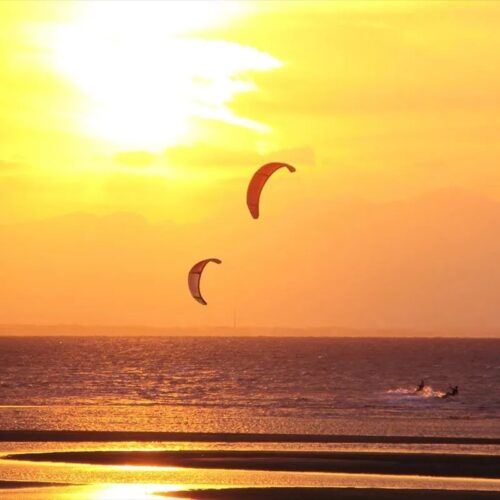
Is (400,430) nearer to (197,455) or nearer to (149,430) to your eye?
(149,430)

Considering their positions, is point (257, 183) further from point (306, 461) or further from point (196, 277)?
point (306, 461)

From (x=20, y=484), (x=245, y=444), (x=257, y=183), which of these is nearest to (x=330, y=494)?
(x=20, y=484)

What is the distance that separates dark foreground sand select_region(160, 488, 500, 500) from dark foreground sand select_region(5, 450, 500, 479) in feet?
14.2

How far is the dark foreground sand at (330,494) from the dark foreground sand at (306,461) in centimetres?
434

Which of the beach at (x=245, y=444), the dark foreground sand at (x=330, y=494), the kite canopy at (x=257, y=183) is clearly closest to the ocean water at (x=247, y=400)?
the beach at (x=245, y=444)

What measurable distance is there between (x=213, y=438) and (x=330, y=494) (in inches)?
664

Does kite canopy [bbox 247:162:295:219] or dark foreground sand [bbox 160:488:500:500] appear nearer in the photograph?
dark foreground sand [bbox 160:488:500:500]

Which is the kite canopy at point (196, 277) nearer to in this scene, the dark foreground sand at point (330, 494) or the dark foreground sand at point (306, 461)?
the dark foreground sand at point (306, 461)

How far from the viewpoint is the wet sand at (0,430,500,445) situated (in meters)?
48.6

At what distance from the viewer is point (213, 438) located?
162ft

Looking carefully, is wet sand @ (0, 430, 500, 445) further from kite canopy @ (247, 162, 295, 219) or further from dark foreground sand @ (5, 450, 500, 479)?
kite canopy @ (247, 162, 295, 219)

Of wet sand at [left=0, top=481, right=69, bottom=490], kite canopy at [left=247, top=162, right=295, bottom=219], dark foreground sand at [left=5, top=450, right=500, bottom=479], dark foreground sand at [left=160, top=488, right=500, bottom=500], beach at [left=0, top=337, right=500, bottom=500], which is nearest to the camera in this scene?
dark foreground sand at [left=160, top=488, right=500, bottom=500]

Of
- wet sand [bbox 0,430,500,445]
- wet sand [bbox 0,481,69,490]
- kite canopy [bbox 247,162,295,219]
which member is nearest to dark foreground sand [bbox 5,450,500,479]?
wet sand [bbox 0,430,500,445]

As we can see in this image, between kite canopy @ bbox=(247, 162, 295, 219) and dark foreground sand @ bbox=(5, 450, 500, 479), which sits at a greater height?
kite canopy @ bbox=(247, 162, 295, 219)
